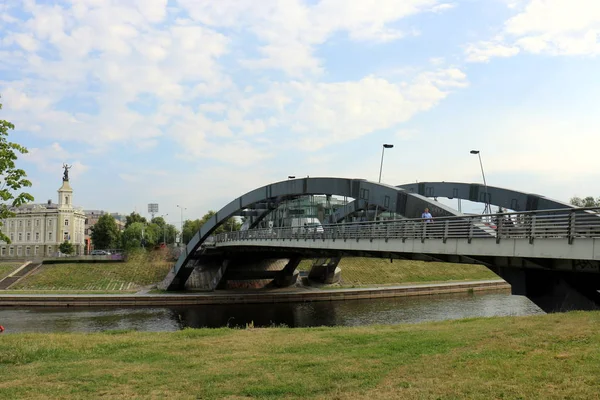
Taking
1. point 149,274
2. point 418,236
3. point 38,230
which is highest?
point 418,236

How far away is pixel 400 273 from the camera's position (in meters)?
58.5

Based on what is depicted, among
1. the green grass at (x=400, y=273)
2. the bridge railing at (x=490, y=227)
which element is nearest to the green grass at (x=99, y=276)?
the green grass at (x=400, y=273)

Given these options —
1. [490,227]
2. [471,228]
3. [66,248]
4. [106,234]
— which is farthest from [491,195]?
[106,234]

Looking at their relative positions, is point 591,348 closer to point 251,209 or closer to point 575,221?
point 575,221

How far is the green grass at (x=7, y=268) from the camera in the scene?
58312 millimetres

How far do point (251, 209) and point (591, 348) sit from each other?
42.8 m

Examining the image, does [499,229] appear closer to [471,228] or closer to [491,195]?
[471,228]

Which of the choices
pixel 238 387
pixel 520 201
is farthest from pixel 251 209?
pixel 238 387

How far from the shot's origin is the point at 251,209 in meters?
50.8

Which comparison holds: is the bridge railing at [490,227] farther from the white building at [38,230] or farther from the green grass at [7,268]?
the white building at [38,230]

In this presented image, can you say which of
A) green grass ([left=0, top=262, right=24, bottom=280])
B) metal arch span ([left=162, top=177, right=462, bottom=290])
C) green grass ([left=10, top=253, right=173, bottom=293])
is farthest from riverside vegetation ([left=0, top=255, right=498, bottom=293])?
metal arch span ([left=162, top=177, right=462, bottom=290])

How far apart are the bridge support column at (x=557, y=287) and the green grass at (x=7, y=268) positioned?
55.9 metres

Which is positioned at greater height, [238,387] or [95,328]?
[238,387]

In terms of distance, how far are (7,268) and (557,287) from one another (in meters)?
60.0
